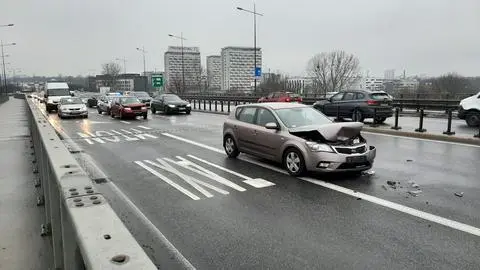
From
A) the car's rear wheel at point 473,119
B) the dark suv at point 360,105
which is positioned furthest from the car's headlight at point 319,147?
the car's rear wheel at point 473,119

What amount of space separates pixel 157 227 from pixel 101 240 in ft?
13.8

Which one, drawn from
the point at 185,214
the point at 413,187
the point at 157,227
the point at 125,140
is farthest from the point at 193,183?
the point at 125,140

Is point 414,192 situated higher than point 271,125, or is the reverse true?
point 271,125

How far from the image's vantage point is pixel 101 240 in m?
1.85

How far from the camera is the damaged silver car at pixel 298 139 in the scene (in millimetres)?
8414

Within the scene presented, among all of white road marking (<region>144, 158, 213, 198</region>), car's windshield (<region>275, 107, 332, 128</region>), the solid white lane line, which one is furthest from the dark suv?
the solid white lane line

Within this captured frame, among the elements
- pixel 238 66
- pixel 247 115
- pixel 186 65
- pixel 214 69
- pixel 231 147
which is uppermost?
pixel 186 65

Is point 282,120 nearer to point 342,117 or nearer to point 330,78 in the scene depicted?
point 342,117

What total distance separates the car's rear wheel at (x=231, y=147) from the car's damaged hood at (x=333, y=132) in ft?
8.90

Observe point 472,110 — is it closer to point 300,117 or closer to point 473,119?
point 473,119

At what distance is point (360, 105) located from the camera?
65.2 feet

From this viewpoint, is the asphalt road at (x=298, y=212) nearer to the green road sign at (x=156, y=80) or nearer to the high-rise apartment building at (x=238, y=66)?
the green road sign at (x=156, y=80)

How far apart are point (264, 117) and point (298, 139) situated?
5.34ft

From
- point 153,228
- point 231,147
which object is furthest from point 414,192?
point 231,147
